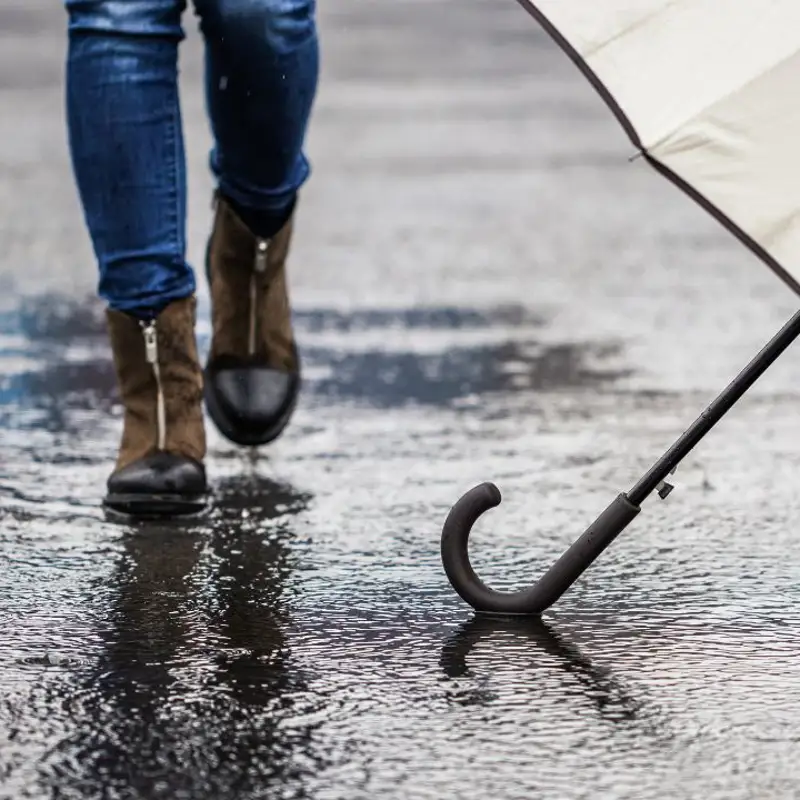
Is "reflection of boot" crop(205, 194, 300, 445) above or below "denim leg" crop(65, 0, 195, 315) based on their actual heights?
below

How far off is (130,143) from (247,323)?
0.72m

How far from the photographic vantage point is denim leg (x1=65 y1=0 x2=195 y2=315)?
4.01 m

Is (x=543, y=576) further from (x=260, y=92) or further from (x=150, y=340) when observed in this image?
(x=260, y=92)

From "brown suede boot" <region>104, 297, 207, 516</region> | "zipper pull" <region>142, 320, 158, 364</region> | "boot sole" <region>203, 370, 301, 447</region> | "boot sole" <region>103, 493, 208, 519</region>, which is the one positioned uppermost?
"zipper pull" <region>142, 320, 158, 364</region>

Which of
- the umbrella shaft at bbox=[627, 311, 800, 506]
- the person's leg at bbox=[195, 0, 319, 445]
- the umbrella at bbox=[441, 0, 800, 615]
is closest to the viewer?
the umbrella at bbox=[441, 0, 800, 615]

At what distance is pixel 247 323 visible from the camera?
471 centimetres

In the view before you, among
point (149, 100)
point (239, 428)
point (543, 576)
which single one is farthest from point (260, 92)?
point (543, 576)

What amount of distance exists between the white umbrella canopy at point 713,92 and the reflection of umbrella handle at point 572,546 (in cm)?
35

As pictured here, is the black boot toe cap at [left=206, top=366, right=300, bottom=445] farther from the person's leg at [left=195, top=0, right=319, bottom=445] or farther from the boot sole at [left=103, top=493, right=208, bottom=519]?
the boot sole at [left=103, top=493, right=208, bottom=519]

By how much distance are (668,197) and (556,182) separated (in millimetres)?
529

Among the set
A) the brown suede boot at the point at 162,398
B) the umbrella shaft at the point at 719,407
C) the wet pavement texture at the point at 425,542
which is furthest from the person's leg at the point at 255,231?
the umbrella shaft at the point at 719,407

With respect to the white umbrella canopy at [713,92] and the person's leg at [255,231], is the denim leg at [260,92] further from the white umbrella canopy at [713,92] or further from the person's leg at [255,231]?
the white umbrella canopy at [713,92]

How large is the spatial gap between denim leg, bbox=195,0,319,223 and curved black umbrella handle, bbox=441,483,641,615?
3.65 ft

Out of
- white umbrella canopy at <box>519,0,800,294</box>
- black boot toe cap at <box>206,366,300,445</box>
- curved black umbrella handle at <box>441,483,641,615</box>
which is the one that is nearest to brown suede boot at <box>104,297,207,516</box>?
black boot toe cap at <box>206,366,300,445</box>
